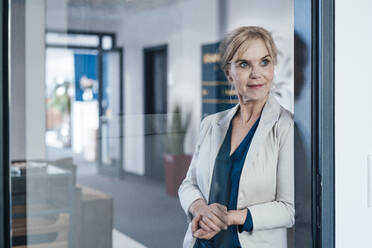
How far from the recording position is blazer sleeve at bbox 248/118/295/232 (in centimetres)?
130

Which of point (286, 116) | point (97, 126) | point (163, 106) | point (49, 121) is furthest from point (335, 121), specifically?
point (49, 121)

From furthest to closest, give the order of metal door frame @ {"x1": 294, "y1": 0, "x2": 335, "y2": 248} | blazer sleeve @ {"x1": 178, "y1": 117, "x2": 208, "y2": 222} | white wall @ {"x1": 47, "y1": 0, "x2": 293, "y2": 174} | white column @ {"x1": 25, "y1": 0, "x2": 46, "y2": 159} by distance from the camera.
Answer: metal door frame @ {"x1": 294, "y1": 0, "x2": 335, "y2": 248}
blazer sleeve @ {"x1": 178, "y1": 117, "x2": 208, "y2": 222}
white wall @ {"x1": 47, "y1": 0, "x2": 293, "y2": 174}
white column @ {"x1": 25, "y1": 0, "x2": 46, "y2": 159}

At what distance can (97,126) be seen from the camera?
105 centimetres

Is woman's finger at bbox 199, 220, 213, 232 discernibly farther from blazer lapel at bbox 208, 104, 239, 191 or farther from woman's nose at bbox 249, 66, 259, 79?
woman's nose at bbox 249, 66, 259, 79

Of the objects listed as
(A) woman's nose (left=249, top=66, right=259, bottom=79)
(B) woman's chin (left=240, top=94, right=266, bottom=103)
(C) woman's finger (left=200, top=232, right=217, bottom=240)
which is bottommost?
(C) woman's finger (left=200, top=232, right=217, bottom=240)

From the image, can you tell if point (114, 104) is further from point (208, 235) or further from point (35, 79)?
point (208, 235)

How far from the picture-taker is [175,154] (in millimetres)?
1182

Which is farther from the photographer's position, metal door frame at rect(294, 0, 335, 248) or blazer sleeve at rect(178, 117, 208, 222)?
metal door frame at rect(294, 0, 335, 248)

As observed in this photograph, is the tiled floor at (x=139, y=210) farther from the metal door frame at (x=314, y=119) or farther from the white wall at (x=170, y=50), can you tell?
the metal door frame at (x=314, y=119)

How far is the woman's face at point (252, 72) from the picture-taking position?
50.4 inches
